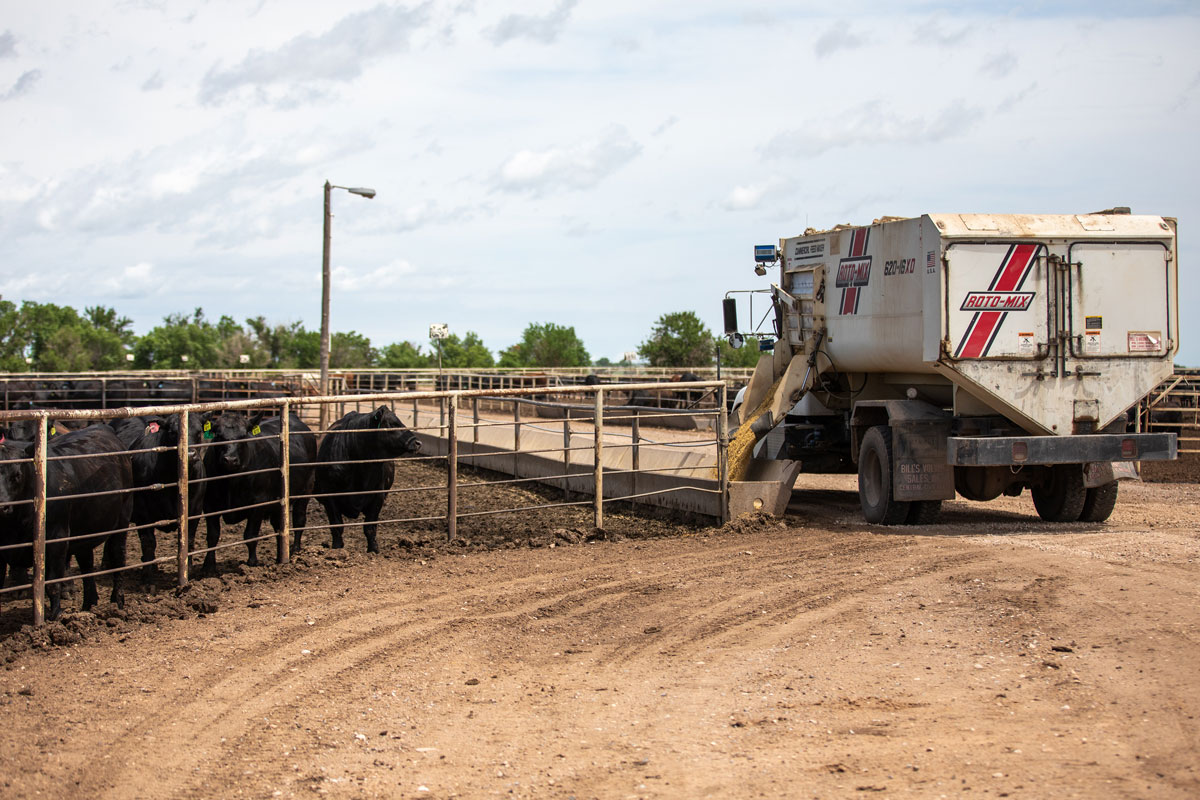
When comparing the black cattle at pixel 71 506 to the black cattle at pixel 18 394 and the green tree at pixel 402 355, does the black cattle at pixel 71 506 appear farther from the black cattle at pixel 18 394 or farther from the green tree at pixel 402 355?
the green tree at pixel 402 355

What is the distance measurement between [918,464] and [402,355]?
94375 mm

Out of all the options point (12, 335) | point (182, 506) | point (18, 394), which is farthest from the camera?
point (12, 335)

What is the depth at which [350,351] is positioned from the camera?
88562mm

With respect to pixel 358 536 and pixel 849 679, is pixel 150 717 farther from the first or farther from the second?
A: pixel 358 536

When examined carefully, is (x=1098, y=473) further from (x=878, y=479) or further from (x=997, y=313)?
(x=878, y=479)

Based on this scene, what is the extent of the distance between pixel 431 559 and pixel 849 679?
195 inches

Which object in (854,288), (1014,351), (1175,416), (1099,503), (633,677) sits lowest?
(633,677)

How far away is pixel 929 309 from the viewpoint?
1133 centimetres

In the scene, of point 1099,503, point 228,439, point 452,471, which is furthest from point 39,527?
point 1099,503

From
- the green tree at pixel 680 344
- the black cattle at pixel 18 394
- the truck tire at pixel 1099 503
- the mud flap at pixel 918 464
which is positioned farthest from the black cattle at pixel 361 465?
the green tree at pixel 680 344

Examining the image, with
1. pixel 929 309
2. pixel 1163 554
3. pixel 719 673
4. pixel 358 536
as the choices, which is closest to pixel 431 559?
pixel 358 536

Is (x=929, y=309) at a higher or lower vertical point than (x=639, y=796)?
higher

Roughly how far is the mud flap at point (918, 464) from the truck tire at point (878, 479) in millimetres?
279

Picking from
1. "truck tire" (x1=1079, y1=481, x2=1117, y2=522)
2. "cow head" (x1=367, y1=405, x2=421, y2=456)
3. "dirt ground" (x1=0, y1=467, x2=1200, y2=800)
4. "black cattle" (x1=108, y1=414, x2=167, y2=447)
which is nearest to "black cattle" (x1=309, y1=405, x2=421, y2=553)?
"cow head" (x1=367, y1=405, x2=421, y2=456)
